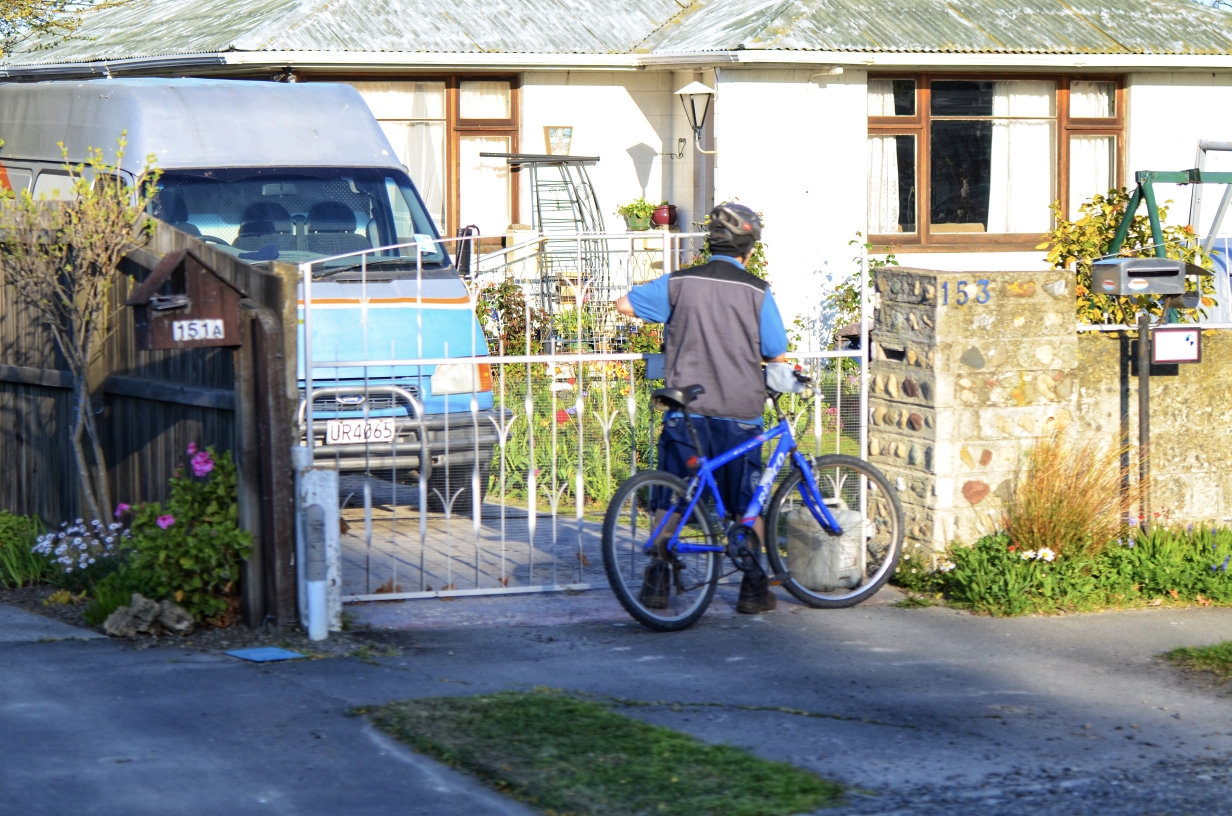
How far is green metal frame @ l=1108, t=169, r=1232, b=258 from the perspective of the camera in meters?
8.59

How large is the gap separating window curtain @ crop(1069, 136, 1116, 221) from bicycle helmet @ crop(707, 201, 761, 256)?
1145 centimetres

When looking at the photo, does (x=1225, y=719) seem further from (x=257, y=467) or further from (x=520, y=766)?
(x=257, y=467)

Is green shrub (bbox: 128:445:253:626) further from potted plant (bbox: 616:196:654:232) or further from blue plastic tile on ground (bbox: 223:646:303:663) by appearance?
potted plant (bbox: 616:196:654:232)

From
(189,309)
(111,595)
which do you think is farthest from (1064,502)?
(111,595)

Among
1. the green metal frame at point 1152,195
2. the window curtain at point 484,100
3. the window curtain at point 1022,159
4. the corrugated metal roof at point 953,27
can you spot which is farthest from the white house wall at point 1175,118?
the green metal frame at point 1152,195

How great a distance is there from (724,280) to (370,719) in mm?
2661

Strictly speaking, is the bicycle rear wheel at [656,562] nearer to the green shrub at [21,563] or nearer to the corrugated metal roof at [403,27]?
the green shrub at [21,563]

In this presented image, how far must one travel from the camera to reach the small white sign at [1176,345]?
26.9 feet

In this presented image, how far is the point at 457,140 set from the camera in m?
17.4

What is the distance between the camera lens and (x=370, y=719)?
18.5 feet

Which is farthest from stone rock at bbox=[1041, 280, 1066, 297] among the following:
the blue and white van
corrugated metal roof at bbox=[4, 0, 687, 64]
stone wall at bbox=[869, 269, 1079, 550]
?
corrugated metal roof at bbox=[4, 0, 687, 64]

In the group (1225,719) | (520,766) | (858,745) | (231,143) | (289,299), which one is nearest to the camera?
(520,766)

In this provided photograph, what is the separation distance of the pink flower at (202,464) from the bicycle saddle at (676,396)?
1981mm

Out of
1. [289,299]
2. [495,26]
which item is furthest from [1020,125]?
[289,299]
